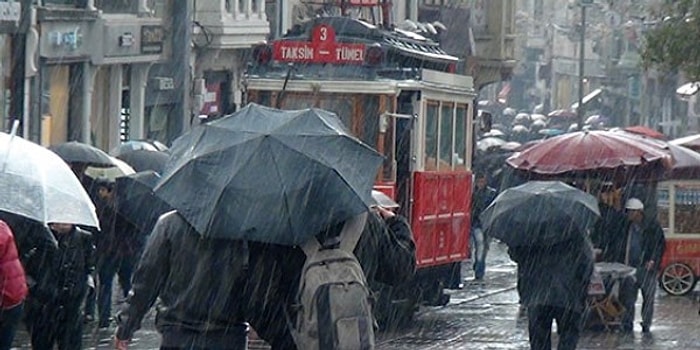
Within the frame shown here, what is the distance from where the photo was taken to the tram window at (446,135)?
2091 centimetres

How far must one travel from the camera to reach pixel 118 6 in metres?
35.8

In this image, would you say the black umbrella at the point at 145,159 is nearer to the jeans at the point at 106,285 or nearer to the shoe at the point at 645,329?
the jeans at the point at 106,285

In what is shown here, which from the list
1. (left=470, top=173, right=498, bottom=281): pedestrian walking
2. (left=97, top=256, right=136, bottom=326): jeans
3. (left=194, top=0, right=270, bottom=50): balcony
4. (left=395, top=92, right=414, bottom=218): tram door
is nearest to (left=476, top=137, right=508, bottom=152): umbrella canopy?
(left=194, top=0, right=270, bottom=50): balcony

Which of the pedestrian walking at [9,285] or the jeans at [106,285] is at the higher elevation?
the pedestrian walking at [9,285]

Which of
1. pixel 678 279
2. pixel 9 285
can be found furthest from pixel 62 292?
pixel 678 279

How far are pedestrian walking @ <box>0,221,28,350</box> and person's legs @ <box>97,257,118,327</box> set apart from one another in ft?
25.9

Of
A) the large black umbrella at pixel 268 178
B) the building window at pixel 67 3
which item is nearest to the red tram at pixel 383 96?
the large black umbrella at pixel 268 178

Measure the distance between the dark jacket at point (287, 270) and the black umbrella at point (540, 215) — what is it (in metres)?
5.24

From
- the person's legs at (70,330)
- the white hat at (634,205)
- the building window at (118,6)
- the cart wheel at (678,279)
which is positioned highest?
the building window at (118,6)

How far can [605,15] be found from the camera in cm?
9462

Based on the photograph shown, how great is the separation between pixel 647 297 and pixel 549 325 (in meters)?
5.99

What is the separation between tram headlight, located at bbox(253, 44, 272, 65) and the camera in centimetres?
2012

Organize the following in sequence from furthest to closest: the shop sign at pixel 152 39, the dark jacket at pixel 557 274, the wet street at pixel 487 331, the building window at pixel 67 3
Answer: the shop sign at pixel 152 39 → the building window at pixel 67 3 → the wet street at pixel 487 331 → the dark jacket at pixel 557 274

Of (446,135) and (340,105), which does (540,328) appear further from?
(446,135)
